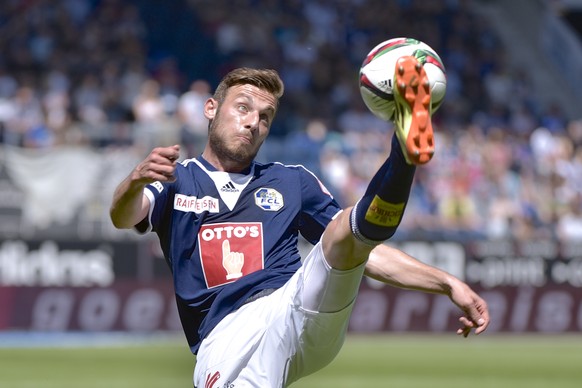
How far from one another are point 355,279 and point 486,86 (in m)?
20.8

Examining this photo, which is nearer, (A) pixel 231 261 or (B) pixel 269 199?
(A) pixel 231 261

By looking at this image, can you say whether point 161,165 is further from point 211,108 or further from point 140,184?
point 211,108

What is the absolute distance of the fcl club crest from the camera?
656 cm

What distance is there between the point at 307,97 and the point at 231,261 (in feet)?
54.6

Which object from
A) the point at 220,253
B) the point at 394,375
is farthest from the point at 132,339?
the point at 220,253

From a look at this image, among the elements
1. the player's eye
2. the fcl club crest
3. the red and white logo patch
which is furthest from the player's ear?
the red and white logo patch

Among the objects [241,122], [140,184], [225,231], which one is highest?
[241,122]

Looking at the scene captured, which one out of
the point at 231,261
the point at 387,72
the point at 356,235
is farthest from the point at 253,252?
the point at 387,72

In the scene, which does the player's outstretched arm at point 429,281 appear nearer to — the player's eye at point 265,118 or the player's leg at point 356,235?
the player's leg at point 356,235

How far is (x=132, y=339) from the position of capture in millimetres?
18750

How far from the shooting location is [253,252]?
6402 millimetres

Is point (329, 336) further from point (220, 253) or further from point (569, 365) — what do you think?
point (569, 365)

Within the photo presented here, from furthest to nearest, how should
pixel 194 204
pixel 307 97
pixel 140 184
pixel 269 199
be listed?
pixel 307 97
pixel 269 199
pixel 194 204
pixel 140 184

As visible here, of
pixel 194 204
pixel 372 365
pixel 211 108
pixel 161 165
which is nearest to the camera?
pixel 161 165
